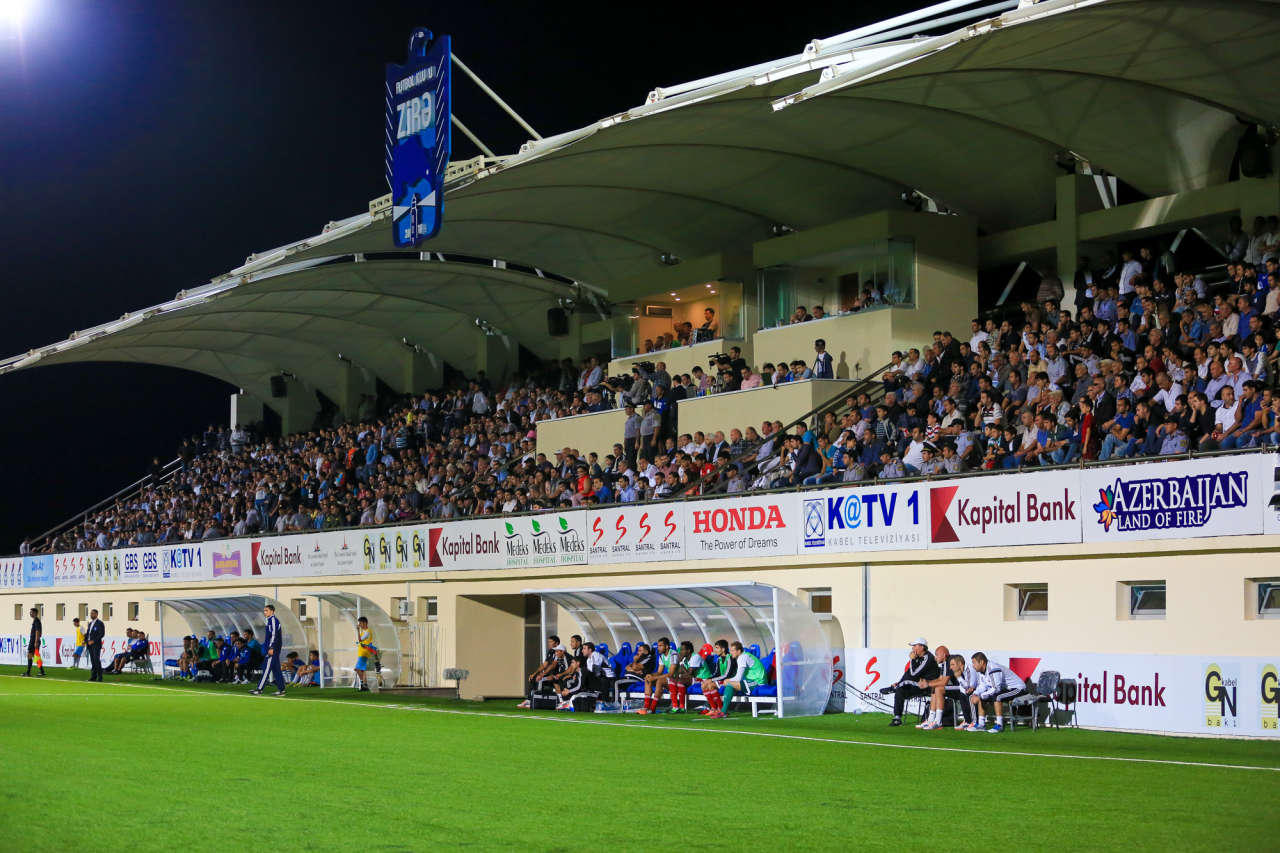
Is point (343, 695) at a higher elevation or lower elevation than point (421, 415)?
lower

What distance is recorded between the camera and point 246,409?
6012 centimetres

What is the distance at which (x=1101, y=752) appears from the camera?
16500 millimetres

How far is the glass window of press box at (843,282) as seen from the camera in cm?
3164

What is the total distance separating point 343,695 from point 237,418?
105ft

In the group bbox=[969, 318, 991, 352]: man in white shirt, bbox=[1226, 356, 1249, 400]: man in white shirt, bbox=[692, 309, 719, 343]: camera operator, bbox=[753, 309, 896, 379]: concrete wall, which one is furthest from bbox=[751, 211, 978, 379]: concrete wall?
bbox=[1226, 356, 1249, 400]: man in white shirt

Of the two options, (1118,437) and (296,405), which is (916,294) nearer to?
(1118,437)

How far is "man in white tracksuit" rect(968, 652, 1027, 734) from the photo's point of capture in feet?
65.2

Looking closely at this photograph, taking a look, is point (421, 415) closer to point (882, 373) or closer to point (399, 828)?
point (882, 373)

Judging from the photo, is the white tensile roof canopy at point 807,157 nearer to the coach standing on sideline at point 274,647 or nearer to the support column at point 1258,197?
the support column at point 1258,197

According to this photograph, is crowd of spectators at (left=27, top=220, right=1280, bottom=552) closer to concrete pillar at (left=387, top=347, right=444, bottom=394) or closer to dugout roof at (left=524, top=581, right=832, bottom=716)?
dugout roof at (left=524, top=581, right=832, bottom=716)

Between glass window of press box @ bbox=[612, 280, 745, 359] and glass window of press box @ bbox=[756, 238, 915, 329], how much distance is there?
1216 mm

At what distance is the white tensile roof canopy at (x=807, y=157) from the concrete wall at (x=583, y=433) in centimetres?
436

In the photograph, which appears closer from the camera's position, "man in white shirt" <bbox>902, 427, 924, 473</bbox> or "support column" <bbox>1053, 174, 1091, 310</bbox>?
"man in white shirt" <bbox>902, 427, 924, 473</bbox>

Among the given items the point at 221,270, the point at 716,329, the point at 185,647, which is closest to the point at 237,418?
the point at 221,270
